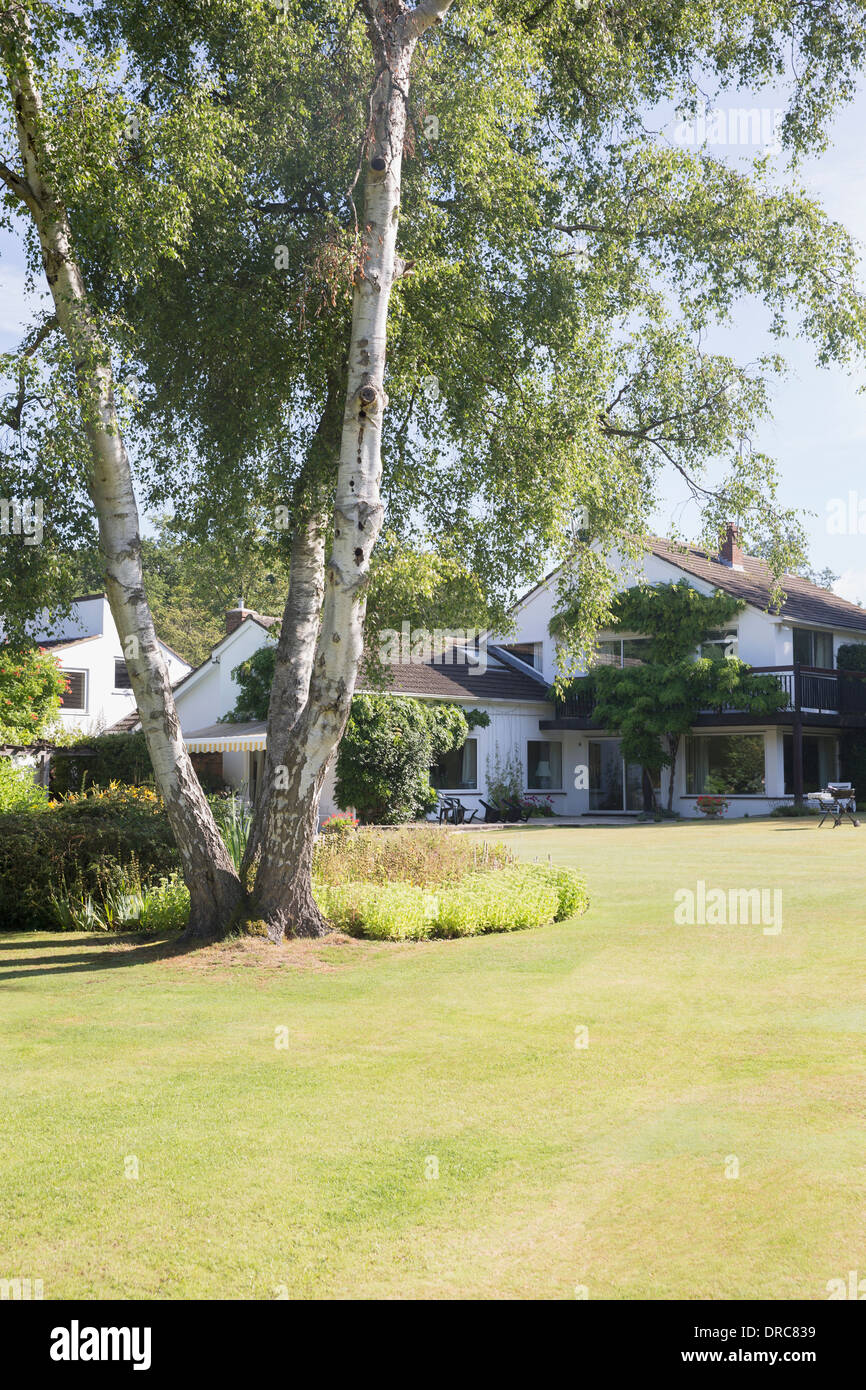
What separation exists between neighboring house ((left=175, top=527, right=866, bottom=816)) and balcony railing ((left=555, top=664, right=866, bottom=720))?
0.05m

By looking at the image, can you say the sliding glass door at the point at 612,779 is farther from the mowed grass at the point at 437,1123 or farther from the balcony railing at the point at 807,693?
the mowed grass at the point at 437,1123

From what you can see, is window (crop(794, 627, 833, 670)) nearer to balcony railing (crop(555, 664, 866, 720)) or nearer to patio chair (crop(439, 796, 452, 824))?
balcony railing (crop(555, 664, 866, 720))

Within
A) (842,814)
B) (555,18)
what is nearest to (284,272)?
(555,18)

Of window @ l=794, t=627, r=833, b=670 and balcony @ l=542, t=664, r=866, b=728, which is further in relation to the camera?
window @ l=794, t=627, r=833, b=670

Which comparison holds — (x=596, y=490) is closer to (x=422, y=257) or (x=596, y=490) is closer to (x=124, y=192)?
(x=422, y=257)

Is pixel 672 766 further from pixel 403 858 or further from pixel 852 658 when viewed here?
pixel 403 858

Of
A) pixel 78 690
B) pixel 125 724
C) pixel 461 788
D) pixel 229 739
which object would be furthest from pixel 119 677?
pixel 229 739

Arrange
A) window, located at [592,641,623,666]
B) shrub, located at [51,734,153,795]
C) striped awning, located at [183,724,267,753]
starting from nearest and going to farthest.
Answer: shrub, located at [51,734,153,795] < striped awning, located at [183,724,267,753] < window, located at [592,641,623,666]

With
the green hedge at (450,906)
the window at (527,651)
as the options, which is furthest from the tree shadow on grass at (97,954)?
the window at (527,651)

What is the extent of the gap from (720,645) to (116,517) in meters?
29.2

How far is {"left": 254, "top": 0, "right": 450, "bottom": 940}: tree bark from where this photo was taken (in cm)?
1102

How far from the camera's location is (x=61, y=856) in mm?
13438

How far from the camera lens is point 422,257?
1233 cm

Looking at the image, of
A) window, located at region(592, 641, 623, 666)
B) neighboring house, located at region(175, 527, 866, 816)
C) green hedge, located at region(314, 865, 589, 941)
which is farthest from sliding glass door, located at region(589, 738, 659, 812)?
green hedge, located at region(314, 865, 589, 941)
